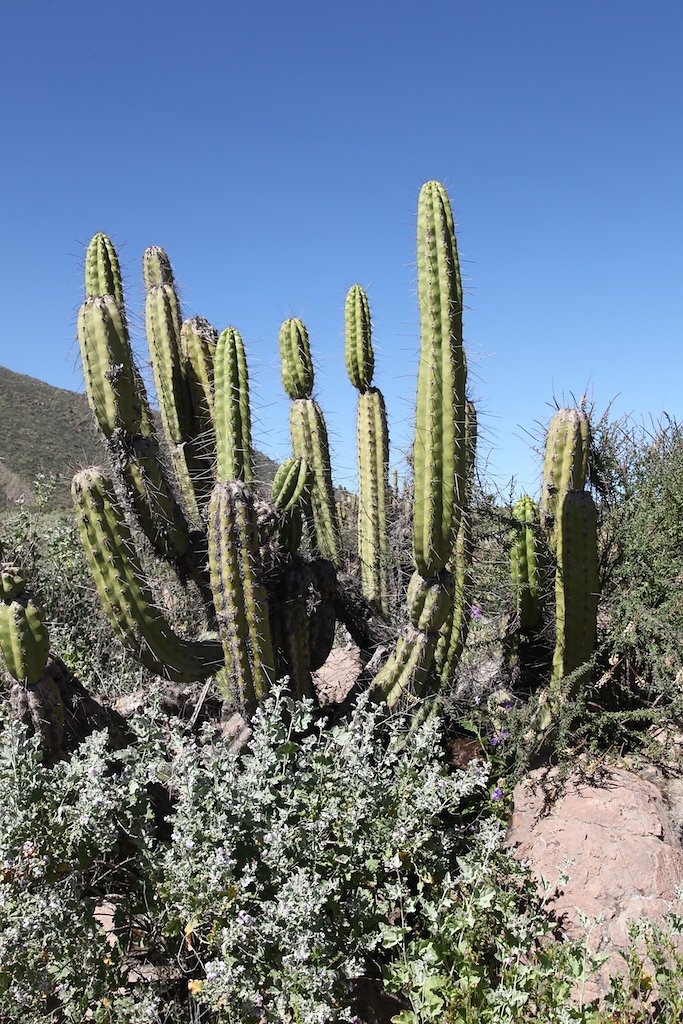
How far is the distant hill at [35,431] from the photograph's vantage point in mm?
18305

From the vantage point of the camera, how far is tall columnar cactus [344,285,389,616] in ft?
21.0

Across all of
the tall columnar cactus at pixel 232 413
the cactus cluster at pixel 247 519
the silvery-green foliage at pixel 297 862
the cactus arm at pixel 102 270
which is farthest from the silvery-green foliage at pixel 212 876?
the cactus arm at pixel 102 270

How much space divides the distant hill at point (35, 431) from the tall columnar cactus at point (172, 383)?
8297mm

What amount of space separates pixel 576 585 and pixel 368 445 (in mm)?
2612

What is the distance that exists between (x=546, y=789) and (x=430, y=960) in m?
1.47

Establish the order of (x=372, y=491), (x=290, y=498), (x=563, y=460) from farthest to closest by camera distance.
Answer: (x=372, y=491)
(x=290, y=498)
(x=563, y=460)

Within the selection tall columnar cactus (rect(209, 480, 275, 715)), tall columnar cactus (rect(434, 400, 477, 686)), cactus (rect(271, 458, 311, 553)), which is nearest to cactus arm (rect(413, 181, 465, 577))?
tall columnar cactus (rect(434, 400, 477, 686))

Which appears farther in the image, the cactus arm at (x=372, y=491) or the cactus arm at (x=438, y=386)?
the cactus arm at (x=372, y=491)

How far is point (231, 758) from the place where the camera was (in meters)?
3.49

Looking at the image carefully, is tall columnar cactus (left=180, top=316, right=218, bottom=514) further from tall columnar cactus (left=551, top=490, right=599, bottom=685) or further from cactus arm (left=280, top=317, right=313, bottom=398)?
tall columnar cactus (left=551, top=490, right=599, bottom=685)

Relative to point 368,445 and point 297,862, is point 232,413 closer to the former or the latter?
point 368,445

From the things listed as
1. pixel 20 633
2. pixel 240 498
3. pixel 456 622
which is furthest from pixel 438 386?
pixel 20 633

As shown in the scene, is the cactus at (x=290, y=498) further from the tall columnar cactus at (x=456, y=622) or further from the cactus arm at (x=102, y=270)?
the cactus arm at (x=102, y=270)

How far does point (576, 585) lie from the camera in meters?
4.39
